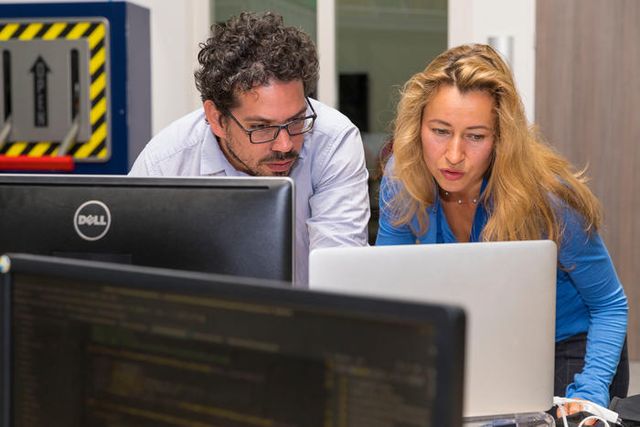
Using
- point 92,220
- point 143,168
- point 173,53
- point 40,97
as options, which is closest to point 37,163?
point 40,97

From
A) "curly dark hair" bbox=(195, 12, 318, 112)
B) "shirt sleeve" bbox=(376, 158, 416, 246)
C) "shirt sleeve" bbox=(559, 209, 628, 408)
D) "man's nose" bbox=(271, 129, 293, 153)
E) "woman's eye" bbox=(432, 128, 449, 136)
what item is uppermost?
"curly dark hair" bbox=(195, 12, 318, 112)

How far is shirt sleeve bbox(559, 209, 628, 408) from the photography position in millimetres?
1663

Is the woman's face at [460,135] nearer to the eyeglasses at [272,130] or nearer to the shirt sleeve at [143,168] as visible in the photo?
the eyeglasses at [272,130]

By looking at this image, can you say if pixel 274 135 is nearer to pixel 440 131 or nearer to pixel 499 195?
pixel 440 131

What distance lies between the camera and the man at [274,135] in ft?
5.85

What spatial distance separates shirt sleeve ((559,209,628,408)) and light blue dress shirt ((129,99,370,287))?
438 millimetres

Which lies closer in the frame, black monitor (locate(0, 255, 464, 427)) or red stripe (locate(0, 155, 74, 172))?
black monitor (locate(0, 255, 464, 427))

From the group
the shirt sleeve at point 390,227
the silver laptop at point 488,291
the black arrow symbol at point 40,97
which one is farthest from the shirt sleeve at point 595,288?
the black arrow symbol at point 40,97

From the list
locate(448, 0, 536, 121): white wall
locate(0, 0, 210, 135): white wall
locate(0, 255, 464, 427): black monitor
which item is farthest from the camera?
locate(0, 0, 210, 135): white wall

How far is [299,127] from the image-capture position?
5.91ft

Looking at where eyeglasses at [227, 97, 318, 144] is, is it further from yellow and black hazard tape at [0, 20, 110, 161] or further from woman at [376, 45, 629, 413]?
yellow and black hazard tape at [0, 20, 110, 161]

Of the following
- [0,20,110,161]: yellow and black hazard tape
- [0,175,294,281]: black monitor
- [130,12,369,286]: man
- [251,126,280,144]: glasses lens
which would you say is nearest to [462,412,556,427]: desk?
[0,175,294,281]: black monitor

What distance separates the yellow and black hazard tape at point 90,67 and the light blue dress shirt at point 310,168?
5.01ft

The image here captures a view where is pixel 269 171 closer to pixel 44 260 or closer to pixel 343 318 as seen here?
pixel 44 260
